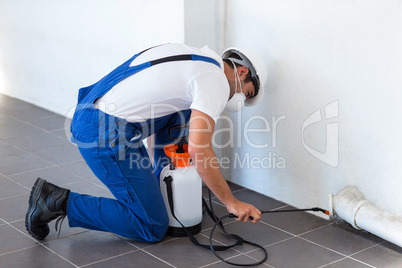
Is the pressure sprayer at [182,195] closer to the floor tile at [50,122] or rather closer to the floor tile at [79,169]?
the floor tile at [79,169]

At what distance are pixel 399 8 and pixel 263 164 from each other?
1196 mm

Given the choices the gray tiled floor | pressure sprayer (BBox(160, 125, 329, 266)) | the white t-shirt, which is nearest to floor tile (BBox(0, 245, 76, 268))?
the gray tiled floor

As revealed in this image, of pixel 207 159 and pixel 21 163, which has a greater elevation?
pixel 207 159

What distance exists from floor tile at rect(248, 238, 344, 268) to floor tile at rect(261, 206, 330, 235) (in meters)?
0.15

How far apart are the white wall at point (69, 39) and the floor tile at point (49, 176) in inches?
37.8

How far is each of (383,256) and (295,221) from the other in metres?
0.53

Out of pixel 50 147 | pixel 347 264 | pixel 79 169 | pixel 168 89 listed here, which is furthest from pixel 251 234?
pixel 50 147

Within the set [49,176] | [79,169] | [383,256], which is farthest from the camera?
[79,169]

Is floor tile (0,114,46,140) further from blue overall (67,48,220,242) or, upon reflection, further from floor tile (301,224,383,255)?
floor tile (301,224,383,255)

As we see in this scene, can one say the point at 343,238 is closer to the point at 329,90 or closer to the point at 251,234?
the point at 251,234

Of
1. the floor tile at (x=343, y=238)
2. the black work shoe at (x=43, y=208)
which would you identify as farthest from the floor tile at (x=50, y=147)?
the floor tile at (x=343, y=238)

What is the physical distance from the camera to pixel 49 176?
12.0 feet

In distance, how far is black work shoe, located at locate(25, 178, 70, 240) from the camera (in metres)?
2.71

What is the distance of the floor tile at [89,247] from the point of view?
261 centimetres
